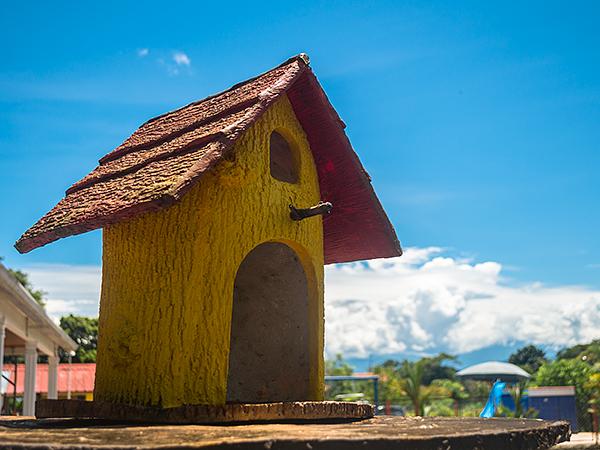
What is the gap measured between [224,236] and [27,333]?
46.7 feet

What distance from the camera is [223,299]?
A: 4.80 m

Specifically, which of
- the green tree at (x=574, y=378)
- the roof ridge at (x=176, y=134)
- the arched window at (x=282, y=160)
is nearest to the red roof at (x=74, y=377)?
the green tree at (x=574, y=378)

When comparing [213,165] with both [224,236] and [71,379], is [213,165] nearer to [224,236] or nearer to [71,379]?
[224,236]

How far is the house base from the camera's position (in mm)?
4414

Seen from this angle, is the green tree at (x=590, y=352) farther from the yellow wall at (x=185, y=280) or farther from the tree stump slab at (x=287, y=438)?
the tree stump slab at (x=287, y=438)

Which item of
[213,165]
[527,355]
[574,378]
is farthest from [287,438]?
[527,355]

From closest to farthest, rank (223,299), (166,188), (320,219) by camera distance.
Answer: (166,188) < (223,299) < (320,219)

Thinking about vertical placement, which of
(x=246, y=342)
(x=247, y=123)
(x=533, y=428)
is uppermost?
(x=247, y=123)

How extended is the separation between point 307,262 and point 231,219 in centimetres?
102

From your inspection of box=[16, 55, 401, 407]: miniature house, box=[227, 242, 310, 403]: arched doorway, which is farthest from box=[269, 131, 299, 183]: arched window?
box=[227, 242, 310, 403]: arched doorway

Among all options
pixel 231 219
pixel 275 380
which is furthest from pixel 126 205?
pixel 275 380

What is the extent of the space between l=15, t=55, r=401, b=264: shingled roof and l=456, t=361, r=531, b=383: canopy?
82.9ft

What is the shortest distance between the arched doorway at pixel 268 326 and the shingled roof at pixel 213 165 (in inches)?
31.5

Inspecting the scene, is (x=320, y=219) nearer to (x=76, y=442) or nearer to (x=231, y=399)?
(x=231, y=399)
